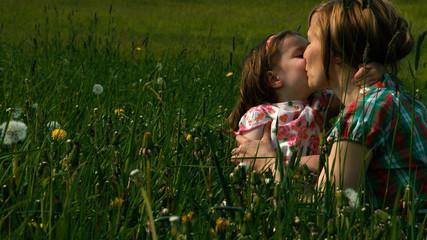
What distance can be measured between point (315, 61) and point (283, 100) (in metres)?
0.65

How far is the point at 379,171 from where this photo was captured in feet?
6.52

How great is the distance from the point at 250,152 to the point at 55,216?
1.27m

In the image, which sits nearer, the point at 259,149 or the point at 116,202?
the point at 116,202

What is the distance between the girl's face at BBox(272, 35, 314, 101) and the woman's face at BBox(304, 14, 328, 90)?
51 centimetres

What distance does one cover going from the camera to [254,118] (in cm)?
269

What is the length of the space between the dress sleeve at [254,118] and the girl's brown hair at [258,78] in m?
0.19

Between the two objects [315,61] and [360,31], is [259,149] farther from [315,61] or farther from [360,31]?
[360,31]

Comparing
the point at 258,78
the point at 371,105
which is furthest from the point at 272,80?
the point at 371,105

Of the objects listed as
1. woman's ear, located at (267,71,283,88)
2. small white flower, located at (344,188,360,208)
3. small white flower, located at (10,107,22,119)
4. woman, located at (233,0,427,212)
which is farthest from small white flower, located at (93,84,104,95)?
small white flower, located at (344,188,360,208)

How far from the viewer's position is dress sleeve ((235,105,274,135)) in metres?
2.67

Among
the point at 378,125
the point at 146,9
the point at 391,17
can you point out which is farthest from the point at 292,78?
the point at 146,9

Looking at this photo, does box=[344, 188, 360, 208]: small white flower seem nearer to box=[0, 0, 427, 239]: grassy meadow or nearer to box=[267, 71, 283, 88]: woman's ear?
box=[0, 0, 427, 239]: grassy meadow

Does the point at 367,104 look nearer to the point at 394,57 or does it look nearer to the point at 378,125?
the point at 378,125

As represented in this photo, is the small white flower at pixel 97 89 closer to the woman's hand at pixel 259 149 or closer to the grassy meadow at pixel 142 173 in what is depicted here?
the grassy meadow at pixel 142 173
